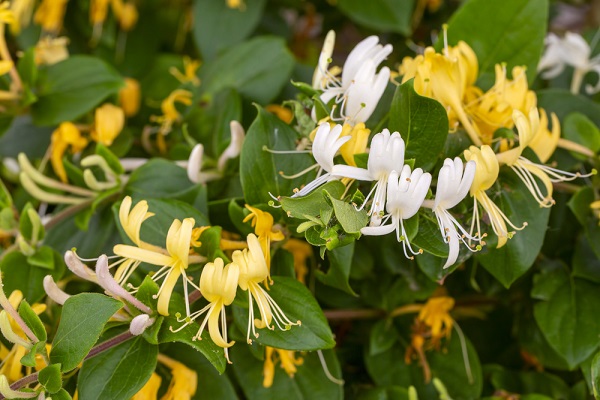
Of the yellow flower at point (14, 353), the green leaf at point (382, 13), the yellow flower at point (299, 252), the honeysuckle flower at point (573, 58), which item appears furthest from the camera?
the green leaf at point (382, 13)

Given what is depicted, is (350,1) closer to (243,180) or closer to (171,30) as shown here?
(171,30)

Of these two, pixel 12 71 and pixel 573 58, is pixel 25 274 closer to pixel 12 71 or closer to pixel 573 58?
pixel 12 71

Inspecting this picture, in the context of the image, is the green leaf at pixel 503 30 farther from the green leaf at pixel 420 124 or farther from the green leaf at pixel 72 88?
the green leaf at pixel 72 88

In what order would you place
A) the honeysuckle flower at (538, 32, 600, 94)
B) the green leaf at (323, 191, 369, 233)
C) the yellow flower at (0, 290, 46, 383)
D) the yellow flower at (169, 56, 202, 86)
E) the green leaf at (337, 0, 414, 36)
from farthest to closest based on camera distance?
the green leaf at (337, 0, 414, 36), the yellow flower at (169, 56, 202, 86), the honeysuckle flower at (538, 32, 600, 94), the yellow flower at (0, 290, 46, 383), the green leaf at (323, 191, 369, 233)

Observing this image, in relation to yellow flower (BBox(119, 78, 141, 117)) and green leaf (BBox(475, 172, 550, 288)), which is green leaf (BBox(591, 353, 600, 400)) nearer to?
green leaf (BBox(475, 172, 550, 288))

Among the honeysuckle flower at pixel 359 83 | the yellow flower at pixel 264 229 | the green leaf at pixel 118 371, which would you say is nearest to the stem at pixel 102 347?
the green leaf at pixel 118 371

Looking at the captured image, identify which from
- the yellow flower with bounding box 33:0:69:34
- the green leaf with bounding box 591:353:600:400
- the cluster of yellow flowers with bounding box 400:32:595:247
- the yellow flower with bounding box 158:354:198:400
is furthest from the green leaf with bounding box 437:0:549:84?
the yellow flower with bounding box 33:0:69:34
